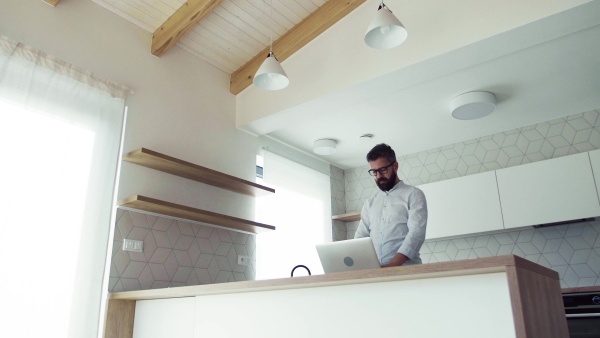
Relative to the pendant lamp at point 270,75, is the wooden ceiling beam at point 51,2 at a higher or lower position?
higher

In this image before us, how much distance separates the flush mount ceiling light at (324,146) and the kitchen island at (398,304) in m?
2.39

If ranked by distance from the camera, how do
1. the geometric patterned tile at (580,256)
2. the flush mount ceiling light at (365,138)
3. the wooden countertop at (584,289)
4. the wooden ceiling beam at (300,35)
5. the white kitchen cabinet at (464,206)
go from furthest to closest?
the flush mount ceiling light at (365,138)
the white kitchen cabinet at (464,206)
the geometric patterned tile at (580,256)
the wooden ceiling beam at (300,35)
the wooden countertop at (584,289)

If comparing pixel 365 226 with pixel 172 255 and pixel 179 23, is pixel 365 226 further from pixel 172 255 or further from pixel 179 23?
pixel 179 23

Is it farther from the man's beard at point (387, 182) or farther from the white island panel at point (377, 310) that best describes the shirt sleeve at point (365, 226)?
the white island panel at point (377, 310)

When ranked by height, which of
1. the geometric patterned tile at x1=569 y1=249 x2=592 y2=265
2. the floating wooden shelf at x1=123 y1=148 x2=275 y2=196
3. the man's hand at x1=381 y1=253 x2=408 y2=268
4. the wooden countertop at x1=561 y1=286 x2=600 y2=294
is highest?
the floating wooden shelf at x1=123 y1=148 x2=275 y2=196

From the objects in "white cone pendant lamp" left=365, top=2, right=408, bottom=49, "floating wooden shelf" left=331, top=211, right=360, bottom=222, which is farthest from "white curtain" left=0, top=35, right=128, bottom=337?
"floating wooden shelf" left=331, top=211, right=360, bottom=222

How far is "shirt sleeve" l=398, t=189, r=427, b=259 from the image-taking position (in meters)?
2.38

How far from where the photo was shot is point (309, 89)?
3.57 metres

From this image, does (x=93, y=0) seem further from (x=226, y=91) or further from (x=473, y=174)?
(x=473, y=174)

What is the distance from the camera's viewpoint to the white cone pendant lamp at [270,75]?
2.83 meters

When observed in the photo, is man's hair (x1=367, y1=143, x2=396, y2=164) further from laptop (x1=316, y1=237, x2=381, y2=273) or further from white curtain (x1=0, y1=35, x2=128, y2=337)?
white curtain (x1=0, y1=35, x2=128, y2=337)

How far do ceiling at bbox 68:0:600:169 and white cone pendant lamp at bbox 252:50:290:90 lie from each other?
60 cm

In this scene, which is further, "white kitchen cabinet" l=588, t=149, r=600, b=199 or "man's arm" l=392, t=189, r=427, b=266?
"white kitchen cabinet" l=588, t=149, r=600, b=199

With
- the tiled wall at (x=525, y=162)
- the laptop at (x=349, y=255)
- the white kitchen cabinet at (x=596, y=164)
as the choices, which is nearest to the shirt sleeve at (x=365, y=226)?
the laptop at (x=349, y=255)
